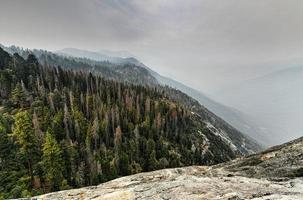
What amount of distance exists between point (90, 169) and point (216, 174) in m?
115

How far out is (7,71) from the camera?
193 meters

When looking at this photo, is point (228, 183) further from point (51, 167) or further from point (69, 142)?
point (69, 142)

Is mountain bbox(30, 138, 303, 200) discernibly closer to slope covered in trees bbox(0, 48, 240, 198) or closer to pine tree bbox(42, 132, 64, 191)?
slope covered in trees bbox(0, 48, 240, 198)

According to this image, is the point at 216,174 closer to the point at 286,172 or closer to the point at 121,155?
the point at 286,172

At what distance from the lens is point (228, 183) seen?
1611 cm

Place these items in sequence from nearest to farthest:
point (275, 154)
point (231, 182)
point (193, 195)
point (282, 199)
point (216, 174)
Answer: point (282, 199) < point (193, 195) < point (231, 182) < point (216, 174) < point (275, 154)

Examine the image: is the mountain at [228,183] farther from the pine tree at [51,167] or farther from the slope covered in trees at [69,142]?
the pine tree at [51,167]

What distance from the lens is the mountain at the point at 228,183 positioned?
14319 mm

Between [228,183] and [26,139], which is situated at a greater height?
[228,183]

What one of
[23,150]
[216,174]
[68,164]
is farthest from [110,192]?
[68,164]

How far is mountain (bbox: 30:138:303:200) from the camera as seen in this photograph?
14.3m

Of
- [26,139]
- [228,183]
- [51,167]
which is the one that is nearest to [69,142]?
[51,167]

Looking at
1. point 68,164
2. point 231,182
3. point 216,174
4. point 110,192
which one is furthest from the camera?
point 68,164

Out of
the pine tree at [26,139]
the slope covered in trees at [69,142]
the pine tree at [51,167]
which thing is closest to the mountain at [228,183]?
the slope covered in trees at [69,142]
